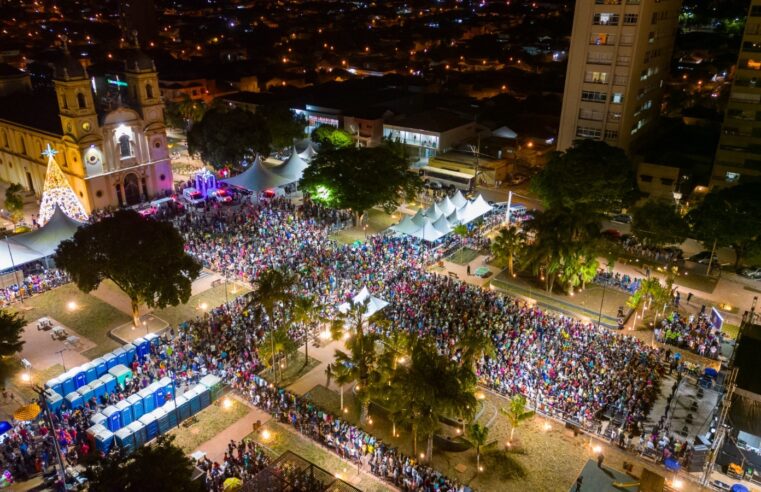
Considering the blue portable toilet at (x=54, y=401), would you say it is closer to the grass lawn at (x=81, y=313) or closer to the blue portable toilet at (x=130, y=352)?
the blue portable toilet at (x=130, y=352)

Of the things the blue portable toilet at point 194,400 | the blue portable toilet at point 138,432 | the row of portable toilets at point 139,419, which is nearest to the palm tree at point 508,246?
the row of portable toilets at point 139,419

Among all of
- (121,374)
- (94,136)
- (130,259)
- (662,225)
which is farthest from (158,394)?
(662,225)

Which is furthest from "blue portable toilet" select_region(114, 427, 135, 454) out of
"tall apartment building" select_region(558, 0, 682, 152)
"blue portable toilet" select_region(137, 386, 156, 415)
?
"tall apartment building" select_region(558, 0, 682, 152)

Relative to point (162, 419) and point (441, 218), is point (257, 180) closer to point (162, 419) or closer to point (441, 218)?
point (441, 218)

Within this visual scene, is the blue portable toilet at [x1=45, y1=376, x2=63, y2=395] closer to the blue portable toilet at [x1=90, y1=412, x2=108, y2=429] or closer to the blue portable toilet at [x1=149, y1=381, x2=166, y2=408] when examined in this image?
the blue portable toilet at [x1=90, y1=412, x2=108, y2=429]

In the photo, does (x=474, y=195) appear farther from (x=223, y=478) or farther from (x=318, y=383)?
(x=223, y=478)

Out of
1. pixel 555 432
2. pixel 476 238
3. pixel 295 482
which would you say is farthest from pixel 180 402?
pixel 476 238
